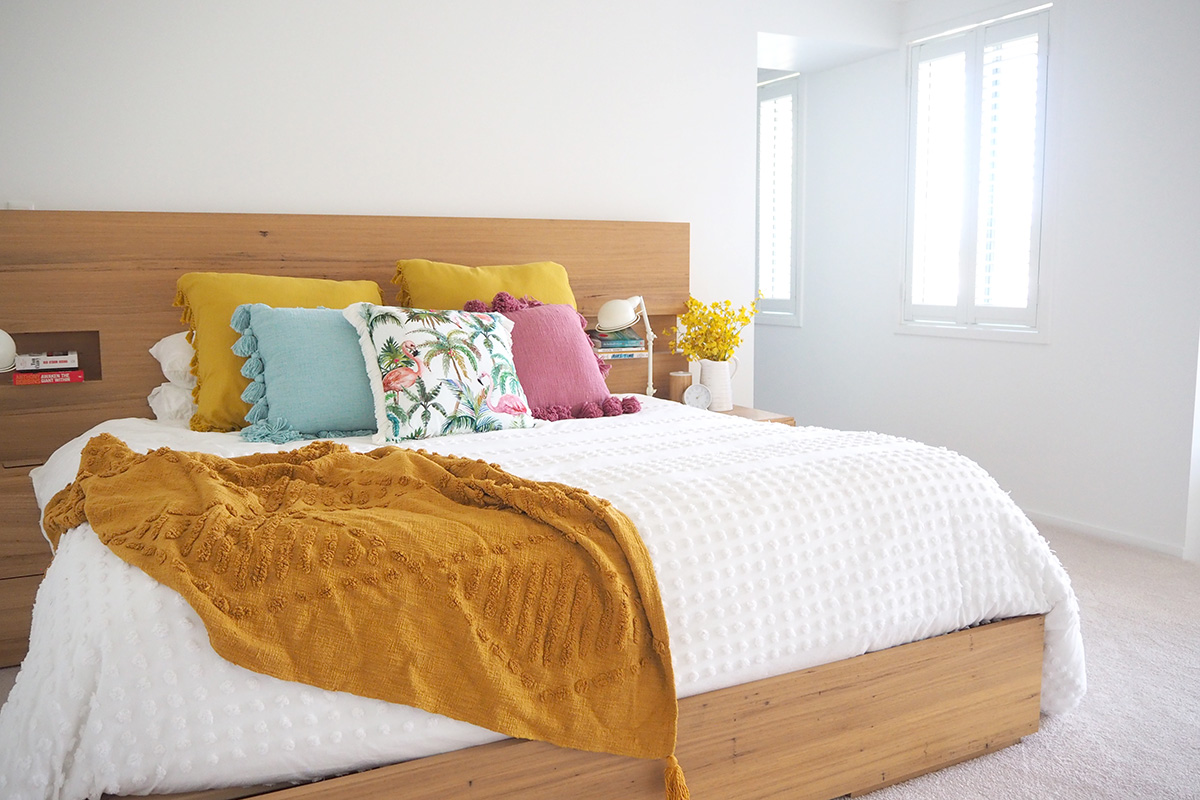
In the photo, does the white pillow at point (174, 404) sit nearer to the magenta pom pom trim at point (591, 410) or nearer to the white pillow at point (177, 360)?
the white pillow at point (177, 360)

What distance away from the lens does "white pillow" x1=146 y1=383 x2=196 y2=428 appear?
2.92 meters

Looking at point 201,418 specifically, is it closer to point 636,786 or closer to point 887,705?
point 636,786

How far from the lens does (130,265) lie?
2.97 meters

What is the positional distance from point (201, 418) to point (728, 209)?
2.39 m

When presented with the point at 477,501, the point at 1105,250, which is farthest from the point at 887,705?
the point at 1105,250

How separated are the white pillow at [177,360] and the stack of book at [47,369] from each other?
260 mm

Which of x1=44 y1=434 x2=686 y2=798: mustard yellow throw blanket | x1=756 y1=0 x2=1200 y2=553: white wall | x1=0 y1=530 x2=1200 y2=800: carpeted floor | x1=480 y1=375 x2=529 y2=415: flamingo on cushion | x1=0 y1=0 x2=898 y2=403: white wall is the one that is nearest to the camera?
x1=44 y1=434 x2=686 y2=798: mustard yellow throw blanket

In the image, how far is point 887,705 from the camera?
189 cm

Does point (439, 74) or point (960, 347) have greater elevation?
point (439, 74)

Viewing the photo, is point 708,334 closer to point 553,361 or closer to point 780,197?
point 553,361

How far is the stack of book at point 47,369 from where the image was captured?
9.43 feet

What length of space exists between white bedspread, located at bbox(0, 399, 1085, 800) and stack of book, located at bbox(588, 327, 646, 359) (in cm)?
105

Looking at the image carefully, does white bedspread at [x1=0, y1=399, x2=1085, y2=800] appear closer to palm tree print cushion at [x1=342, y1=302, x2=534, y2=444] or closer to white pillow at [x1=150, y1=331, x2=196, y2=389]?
palm tree print cushion at [x1=342, y1=302, x2=534, y2=444]

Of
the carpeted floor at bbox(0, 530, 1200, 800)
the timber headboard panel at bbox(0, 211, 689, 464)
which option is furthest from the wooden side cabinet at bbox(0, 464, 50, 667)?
the timber headboard panel at bbox(0, 211, 689, 464)
